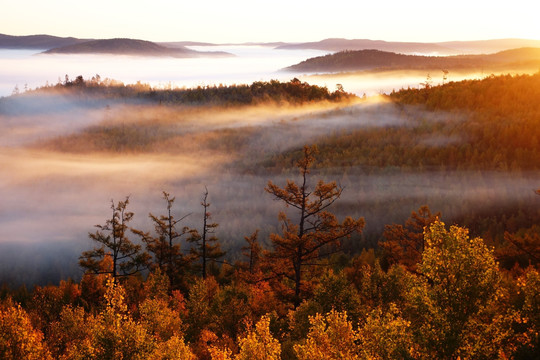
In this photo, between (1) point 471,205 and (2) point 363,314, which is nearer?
(2) point 363,314

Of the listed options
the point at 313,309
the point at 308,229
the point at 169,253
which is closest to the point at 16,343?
the point at 313,309

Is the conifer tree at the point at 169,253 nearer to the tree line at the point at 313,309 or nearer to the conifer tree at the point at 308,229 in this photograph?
the tree line at the point at 313,309

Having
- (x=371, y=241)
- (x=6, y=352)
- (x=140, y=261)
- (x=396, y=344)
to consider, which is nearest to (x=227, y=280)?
(x=140, y=261)

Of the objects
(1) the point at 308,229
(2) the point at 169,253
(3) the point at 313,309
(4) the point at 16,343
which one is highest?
(1) the point at 308,229

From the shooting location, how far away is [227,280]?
80750 millimetres

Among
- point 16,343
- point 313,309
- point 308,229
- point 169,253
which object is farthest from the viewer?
point 169,253

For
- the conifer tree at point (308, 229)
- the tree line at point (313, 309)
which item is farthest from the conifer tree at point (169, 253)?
the conifer tree at point (308, 229)

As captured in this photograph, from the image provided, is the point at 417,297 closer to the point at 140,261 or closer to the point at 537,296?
the point at 537,296

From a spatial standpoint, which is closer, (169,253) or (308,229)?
(308,229)

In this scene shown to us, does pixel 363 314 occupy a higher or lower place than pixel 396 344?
lower

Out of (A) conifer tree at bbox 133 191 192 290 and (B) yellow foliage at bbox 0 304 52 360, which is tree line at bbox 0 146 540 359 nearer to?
(B) yellow foliage at bbox 0 304 52 360

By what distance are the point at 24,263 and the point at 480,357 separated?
201m

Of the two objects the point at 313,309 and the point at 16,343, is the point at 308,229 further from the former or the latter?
the point at 16,343

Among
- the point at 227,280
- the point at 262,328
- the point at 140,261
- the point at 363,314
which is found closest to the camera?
the point at 262,328
